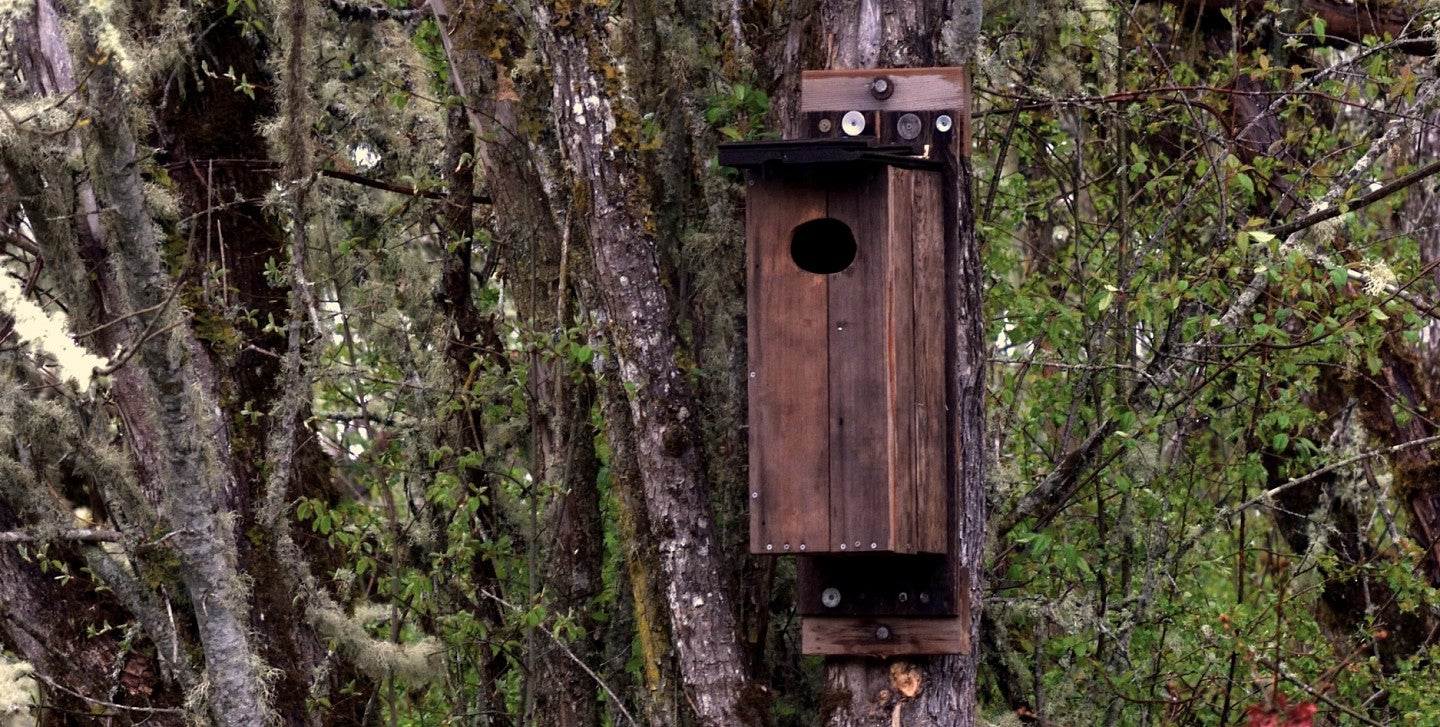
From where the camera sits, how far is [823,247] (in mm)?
4258

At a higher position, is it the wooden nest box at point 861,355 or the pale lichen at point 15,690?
the wooden nest box at point 861,355

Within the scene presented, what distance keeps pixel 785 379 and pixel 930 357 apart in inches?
14.5

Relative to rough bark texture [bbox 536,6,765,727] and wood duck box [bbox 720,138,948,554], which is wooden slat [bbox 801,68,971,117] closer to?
wood duck box [bbox 720,138,948,554]

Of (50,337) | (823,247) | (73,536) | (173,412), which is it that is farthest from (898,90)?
(73,536)

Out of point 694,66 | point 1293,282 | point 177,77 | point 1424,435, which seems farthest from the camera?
point 1424,435

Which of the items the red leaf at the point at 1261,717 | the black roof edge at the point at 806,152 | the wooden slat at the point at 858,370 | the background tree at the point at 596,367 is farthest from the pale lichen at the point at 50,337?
the red leaf at the point at 1261,717

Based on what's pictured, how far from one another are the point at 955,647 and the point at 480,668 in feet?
6.74

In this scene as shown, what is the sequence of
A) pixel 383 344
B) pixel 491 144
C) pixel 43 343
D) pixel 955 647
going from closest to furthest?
1. pixel 43 343
2. pixel 955 647
3. pixel 491 144
4. pixel 383 344

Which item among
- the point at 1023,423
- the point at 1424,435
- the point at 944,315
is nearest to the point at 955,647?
the point at 944,315

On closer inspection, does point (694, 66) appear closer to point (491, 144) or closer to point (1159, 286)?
point (491, 144)

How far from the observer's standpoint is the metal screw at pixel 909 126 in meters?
4.02

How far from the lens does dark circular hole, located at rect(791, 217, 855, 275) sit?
4145 mm

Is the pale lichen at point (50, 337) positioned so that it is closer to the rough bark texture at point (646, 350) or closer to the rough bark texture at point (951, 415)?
the rough bark texture at point (646, 350)

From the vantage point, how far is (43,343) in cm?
340
